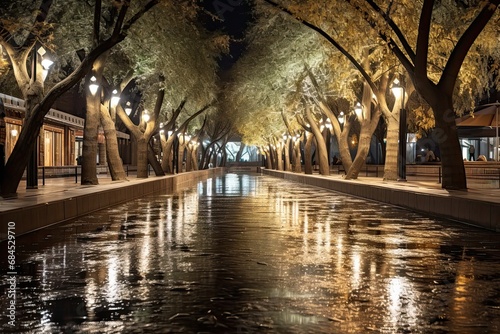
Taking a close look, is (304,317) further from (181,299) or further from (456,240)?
(456,240)

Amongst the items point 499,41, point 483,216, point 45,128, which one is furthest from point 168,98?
point 483,216

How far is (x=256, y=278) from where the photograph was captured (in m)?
9.48

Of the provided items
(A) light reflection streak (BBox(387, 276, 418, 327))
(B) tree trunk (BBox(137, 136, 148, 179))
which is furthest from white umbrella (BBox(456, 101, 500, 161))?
(A) light reflection streak (BBox(387, 276, 418, 327))

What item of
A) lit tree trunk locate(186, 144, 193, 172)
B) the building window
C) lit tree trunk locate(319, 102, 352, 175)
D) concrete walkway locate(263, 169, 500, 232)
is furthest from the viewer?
lit tree trunk locate(186, 144, 193, 172)

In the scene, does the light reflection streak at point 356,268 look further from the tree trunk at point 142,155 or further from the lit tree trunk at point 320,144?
the lit tree trunk at point 320,144

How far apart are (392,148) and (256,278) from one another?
25.2 m

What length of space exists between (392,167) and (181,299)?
27.5 m

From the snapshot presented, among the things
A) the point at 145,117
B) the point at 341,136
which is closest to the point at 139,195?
the point at 145,117

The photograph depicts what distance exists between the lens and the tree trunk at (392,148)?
3331cm

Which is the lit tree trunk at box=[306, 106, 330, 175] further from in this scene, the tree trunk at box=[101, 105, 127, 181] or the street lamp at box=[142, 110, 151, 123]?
the tree trunk at box=[101, 105, 127, 181]

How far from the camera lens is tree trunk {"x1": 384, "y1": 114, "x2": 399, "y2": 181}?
33.3m

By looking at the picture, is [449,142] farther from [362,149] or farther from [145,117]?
[145,117]

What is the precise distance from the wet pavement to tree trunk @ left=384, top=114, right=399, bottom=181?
16.2 meters

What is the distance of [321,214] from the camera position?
20.7 meters
